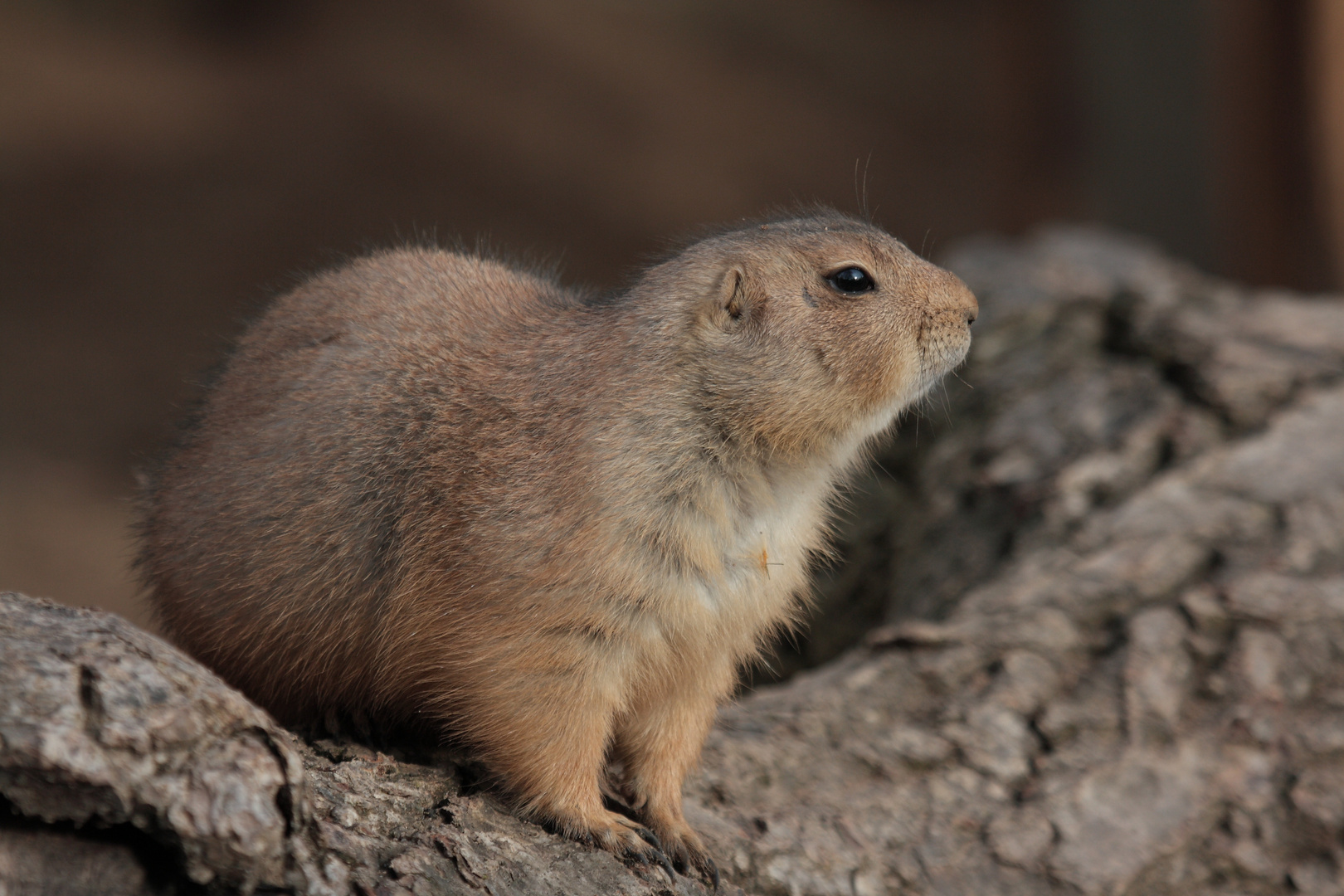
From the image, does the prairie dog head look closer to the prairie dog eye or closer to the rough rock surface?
the prairie dog eye

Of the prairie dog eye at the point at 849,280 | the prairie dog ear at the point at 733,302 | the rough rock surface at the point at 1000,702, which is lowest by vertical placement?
the rough rock surface at the point at 1000,702

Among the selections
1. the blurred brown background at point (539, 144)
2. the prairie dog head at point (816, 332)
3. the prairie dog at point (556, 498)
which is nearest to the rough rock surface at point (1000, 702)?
the prairie dog at point (556, 498)

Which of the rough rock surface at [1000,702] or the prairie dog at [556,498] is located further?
the prairie dog at [556,498]

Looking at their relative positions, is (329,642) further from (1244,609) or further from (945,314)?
(1244,609)

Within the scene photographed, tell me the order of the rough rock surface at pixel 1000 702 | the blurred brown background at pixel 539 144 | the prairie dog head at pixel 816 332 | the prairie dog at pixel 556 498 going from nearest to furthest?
1. the rough rock surface at pixel 1000 702
2. the prairie dog at pixel 556 498
3. the prairie dog head at pixel 816 332
4. the blurred brown background at pixel 539 144

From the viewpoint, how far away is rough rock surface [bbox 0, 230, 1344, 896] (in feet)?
8.63

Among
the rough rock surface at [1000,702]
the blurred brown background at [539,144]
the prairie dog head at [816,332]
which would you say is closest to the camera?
the rough rock surface at [1000,702]

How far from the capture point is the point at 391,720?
4.09 meters

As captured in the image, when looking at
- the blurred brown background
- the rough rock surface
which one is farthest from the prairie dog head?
the blurred brown background

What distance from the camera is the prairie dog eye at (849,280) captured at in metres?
4.02

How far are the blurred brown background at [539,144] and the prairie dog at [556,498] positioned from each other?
19.9 ft

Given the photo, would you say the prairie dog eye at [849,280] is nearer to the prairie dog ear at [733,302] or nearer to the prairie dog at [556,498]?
the prairie dog at [556,498]

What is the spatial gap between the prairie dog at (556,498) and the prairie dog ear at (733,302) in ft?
0.03

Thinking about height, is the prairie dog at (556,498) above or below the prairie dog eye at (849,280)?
below
